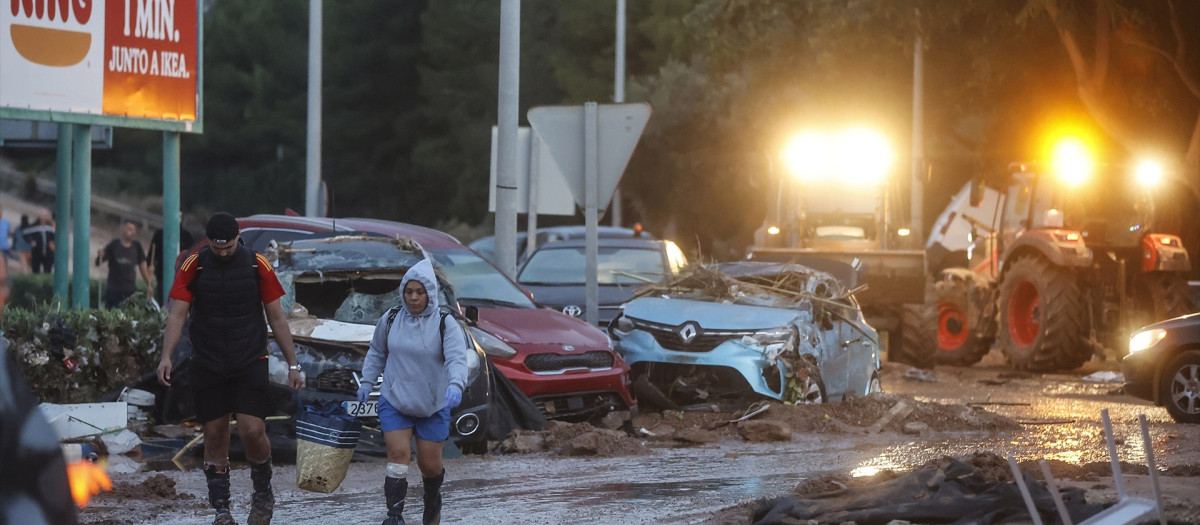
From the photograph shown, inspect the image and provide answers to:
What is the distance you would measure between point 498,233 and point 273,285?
24.0 ft

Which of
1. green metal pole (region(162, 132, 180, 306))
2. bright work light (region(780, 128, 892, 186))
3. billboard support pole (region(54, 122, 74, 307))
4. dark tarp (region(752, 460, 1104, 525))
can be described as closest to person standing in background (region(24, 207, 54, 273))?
billboard support pole (region(54, 122, 74, 307))

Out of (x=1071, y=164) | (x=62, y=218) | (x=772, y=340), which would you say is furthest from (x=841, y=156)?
(x=62, y=218)

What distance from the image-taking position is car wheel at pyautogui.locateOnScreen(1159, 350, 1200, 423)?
44.7 feet

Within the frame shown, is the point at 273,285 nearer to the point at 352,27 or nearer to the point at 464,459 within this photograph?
the point at 464,459

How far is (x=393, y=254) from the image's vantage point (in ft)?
39.4

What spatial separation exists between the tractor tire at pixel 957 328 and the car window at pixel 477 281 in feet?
29.4

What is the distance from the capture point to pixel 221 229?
813 centimetres

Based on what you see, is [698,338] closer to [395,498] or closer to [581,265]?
[581,265]

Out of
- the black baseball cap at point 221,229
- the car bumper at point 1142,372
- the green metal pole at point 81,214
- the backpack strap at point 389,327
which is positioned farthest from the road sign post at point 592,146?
the backpack strap at point 389,327

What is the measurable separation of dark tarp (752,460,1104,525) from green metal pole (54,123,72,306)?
8.73 m

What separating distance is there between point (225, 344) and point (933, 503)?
12.1ft

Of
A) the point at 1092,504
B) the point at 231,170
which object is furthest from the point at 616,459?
the point at 231,170

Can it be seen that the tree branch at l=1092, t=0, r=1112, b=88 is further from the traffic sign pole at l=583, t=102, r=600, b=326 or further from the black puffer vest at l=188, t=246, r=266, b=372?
the black puffer vest at l=188, t=246, r=266, b=372

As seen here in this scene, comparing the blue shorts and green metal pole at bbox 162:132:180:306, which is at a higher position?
green metal pole at bbox 162:132:180:306
